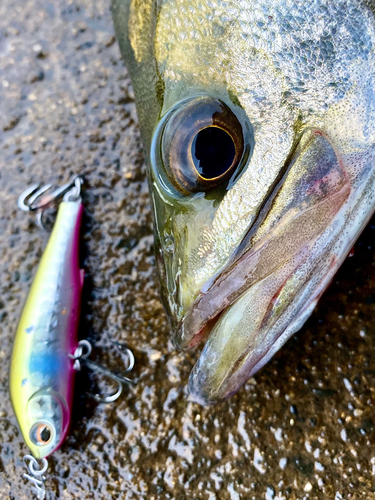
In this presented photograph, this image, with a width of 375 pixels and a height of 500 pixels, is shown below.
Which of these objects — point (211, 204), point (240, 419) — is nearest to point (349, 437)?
point (240, 419)

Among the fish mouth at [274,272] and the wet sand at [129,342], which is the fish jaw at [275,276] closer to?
the fish mouth at [274,272]

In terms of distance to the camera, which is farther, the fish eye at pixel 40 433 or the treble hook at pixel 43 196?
the treble hook at pixel 43 196

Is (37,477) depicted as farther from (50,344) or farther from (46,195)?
(46,195)

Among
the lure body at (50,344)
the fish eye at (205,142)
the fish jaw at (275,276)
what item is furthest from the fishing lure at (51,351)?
the fish eye at (205,142)

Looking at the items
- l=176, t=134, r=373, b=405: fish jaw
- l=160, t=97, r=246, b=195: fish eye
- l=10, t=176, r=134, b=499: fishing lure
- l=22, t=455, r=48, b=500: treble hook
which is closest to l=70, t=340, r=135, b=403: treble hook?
l=10, t=176, r=134, b=499: fishing lure

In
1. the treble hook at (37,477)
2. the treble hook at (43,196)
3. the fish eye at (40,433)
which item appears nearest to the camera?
the fish eye at (40,433)

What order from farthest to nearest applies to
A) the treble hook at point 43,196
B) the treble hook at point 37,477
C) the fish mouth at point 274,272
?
the treble hook at point 43,196 < the treble hook at point 37,477 < the fish mouth at point 274,272

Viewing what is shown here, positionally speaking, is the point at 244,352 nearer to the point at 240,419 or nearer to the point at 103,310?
the point at 240,419

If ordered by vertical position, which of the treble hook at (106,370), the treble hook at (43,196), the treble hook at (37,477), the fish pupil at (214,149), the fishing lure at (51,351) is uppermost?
the fish pupil at (214,149)
